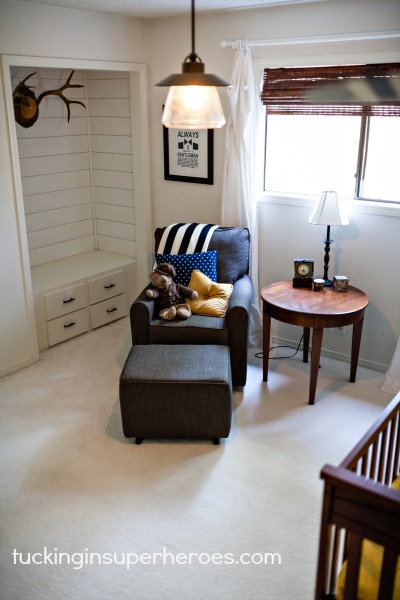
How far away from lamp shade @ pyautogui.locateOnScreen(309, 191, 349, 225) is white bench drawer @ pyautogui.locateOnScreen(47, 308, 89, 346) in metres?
2.05

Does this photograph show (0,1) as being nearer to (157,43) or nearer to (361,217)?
(157,43)

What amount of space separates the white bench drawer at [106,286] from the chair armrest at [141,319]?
1.07m

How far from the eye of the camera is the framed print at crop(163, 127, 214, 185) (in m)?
4.50

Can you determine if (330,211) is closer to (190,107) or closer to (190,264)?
(190,264)

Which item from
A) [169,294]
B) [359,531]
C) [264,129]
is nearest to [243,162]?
[264,129]

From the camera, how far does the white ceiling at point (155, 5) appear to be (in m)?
3.64

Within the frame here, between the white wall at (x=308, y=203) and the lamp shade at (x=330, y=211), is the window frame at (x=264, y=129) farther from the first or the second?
the lamp shade at (x=330, y=211)

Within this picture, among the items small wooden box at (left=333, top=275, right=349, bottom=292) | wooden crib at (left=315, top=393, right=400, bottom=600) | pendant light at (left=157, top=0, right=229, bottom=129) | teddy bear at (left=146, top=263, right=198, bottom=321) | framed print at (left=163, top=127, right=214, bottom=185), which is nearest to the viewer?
wooden crib at (left=315, top=393, right=400, bottom=600)

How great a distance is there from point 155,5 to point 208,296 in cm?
196

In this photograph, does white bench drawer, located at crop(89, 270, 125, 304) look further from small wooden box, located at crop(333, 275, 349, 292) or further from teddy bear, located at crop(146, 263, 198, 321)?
small wooden box, located at crop(333, 275, 349, 292)

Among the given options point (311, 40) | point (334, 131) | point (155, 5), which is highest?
point (155, 5)

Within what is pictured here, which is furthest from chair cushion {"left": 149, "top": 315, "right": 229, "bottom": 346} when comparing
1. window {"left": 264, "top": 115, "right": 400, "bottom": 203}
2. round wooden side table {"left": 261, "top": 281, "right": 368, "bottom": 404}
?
window {"left": 264, "top": 115, "right": 400, "bottom": 203}

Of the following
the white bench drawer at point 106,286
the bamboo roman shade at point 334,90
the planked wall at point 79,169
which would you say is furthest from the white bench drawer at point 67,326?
the bamboo roman shade at point 334,90

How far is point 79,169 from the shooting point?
5.16 metres
